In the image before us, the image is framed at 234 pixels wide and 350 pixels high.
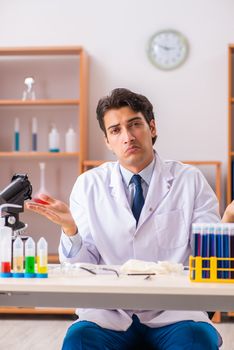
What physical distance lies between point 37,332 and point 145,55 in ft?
7.23

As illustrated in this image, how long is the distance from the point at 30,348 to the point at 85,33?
250cm

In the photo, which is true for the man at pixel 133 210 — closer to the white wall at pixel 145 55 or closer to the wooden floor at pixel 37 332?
the wooden floor at pixel 37 332

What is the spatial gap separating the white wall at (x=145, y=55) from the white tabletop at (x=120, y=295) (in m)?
3.41

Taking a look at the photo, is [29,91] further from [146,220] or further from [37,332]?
[146,220]

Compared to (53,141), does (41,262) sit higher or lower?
lower

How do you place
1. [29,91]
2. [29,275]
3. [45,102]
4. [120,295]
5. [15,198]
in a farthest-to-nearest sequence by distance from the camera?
[29,91] → [45,102] → [15,198] → [29,275] → [120,295]

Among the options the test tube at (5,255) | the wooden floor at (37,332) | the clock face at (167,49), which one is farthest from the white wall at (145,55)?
the test tube at (5,255)

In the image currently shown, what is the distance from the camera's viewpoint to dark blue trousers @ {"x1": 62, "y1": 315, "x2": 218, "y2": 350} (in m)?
1.91

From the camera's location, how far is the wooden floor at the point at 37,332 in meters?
3.89

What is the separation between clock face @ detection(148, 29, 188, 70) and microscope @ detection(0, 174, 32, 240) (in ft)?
9.91

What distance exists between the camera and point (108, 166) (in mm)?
2576

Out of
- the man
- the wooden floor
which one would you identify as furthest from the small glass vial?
the man

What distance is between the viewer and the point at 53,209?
2.06m

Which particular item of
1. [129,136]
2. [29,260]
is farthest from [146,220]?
[29,260]
